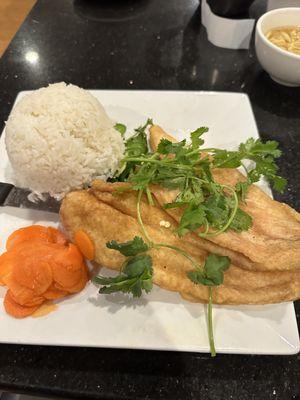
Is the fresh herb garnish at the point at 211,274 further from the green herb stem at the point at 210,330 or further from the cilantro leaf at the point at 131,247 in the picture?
the cilantro leaf at the point at 131,247

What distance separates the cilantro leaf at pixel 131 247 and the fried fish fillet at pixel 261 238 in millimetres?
147

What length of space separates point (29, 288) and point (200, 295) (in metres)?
0.49

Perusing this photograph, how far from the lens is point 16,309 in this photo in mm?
1048

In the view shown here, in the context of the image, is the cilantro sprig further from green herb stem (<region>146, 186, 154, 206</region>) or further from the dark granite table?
the dark granite table

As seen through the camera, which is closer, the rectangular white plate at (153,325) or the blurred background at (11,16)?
the rectangular white plate at (153,325)

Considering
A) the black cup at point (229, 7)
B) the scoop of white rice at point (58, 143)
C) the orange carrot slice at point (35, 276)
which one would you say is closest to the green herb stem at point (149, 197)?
the scoop of white rice at point (58, 143)

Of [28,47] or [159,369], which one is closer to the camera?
[159,369]

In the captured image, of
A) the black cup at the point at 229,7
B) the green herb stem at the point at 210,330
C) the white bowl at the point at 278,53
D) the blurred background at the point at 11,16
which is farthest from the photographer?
the blurred background at the point at 11,16

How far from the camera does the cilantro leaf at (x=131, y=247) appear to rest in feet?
3.30

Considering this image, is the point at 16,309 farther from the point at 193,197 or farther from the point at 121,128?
the point at 121,128

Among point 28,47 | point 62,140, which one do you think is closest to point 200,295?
point 62,140

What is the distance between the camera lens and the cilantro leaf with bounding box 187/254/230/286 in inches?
39.5

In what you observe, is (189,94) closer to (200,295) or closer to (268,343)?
(200,295)

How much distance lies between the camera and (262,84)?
1.94 metres
